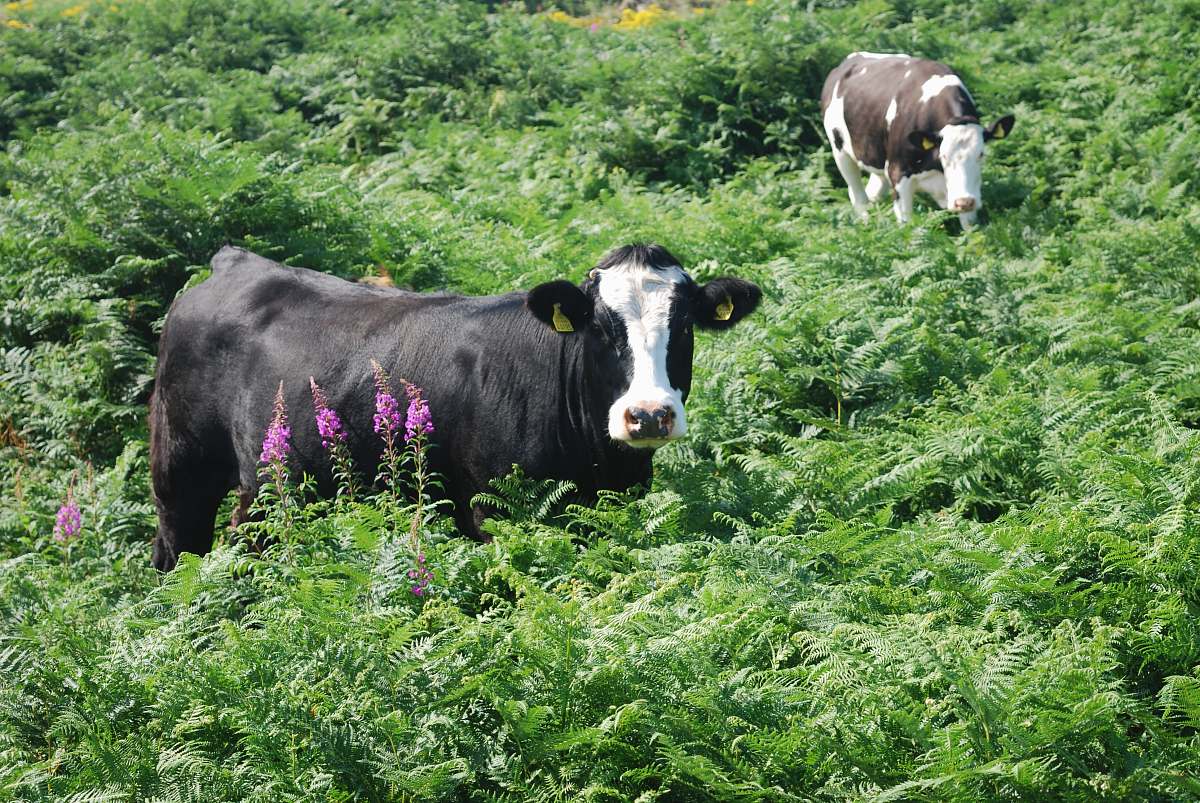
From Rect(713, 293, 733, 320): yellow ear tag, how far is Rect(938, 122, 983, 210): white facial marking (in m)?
6.93

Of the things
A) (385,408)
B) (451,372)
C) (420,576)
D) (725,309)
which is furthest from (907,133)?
(420,576)

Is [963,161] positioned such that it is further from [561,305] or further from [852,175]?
[561,305]

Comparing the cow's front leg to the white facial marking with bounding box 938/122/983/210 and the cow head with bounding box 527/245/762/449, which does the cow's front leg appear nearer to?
the white facial marking with bounding box 938/122/983/210

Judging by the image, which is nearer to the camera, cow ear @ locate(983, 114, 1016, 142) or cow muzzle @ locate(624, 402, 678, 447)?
cow muzzle @ locate(624, 402, 678, 447)

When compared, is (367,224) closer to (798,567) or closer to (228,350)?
(228,350)

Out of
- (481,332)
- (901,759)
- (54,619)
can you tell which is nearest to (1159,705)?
(901,759)

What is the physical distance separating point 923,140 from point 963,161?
1.92 feet

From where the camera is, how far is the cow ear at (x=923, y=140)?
13.6m

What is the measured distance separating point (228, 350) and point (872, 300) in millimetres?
4717

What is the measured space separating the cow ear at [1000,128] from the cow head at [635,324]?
823 cm

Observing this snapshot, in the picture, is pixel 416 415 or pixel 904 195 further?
pixel 904 195

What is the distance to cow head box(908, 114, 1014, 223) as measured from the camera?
43.0 ft

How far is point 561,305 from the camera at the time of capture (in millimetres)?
6594

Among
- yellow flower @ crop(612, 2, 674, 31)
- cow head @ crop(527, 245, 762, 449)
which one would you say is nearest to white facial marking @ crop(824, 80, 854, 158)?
yellow flower @ crop(612, 2, 674, 31)
